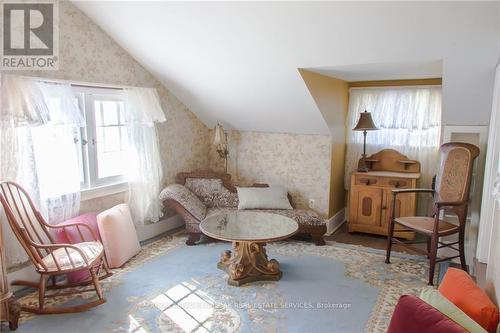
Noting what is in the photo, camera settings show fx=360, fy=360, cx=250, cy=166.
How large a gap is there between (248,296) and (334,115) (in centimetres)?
253

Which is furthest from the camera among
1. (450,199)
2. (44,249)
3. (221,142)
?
(221,142)

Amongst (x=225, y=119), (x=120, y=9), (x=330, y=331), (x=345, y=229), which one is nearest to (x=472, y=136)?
(x=345, y=229)

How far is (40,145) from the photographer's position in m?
2.98

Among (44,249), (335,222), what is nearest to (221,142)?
(335,222)

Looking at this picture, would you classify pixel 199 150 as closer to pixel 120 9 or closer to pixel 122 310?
pixel 120 9

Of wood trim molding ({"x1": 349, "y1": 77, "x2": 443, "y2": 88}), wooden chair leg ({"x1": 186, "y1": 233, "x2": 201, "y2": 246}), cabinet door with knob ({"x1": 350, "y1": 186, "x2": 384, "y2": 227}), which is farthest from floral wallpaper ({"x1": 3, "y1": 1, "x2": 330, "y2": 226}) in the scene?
wood trim molding ({"x1": 349, "y1": 77, "x2": 443, "y2": 88})

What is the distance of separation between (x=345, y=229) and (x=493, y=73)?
2.48 m

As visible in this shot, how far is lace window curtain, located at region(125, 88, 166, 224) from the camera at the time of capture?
3850 mm

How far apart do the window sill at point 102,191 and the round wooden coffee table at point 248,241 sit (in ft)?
3.59

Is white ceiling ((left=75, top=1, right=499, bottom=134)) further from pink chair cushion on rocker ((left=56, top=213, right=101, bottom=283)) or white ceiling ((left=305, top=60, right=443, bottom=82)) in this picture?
pink chair cushion on rocker ((left=56, top=213, right=101, bottom=283))

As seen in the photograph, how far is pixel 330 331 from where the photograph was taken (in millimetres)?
2412

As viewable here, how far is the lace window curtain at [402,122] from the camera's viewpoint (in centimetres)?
438

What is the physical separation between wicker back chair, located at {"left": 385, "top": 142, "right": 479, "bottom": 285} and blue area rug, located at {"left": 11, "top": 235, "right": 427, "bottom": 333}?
1.18ft

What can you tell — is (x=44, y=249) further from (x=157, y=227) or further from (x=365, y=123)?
(x=365, y=123)
